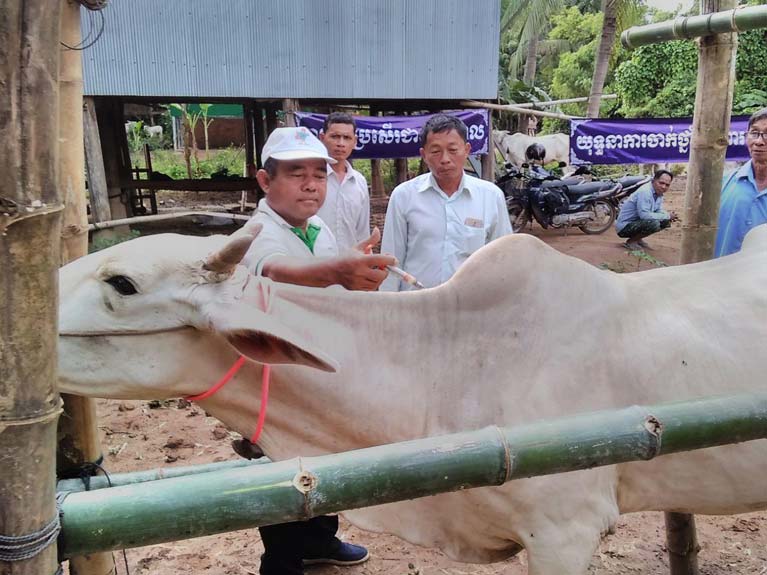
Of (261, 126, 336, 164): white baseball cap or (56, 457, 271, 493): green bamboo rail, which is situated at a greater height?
(261, 126, 336, 164): white baseball cap

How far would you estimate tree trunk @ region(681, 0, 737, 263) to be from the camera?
3.11 meters

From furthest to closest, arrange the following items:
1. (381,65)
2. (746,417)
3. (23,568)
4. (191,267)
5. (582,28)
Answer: (582,28)
(381,65)
(191,267)
(746,417)
(23,568)

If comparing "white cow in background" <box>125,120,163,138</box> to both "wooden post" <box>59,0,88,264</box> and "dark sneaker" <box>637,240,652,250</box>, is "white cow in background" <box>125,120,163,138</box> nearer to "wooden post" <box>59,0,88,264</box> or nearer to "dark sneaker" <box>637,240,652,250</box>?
"dark sneaker" <box>637,240,652,250</box>

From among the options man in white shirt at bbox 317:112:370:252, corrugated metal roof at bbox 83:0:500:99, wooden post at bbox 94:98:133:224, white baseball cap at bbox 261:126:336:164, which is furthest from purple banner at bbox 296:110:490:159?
white baseball cap at bbox 261:126:336:164

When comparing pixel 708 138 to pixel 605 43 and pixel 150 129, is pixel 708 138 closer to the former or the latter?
pixel 605 43

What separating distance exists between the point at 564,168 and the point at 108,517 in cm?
1652

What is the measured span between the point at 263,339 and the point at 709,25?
2.46 metres

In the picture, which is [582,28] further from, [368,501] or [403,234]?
[368,501]

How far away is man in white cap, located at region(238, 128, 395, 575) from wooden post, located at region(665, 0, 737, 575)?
5.89 feet

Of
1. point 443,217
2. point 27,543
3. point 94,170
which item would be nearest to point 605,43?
point 94,170

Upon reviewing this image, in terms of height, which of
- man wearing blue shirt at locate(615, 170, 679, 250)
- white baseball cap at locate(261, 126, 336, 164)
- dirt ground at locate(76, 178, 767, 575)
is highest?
white baseball cap at locate(261, 126, 336, 164)

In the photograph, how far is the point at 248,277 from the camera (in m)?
1.91

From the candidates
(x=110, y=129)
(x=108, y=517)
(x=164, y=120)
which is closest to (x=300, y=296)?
(x=108, y=517)

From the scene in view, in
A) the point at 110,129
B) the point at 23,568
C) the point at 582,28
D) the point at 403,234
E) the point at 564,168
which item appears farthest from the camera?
the point at 582,28
